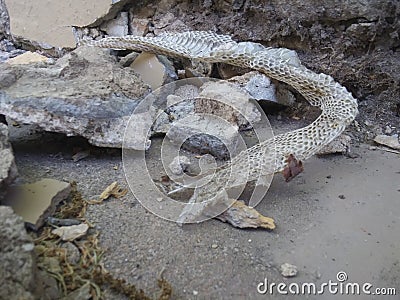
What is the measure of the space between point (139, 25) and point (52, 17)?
1.33 feet

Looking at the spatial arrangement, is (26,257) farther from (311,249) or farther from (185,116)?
(185,116)

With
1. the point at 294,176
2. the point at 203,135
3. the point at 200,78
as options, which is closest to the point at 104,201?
the point at 203,135

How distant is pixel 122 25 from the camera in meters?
2.03

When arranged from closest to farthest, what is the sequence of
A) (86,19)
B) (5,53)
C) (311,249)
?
(311,249) < (86,19) < (5,53)

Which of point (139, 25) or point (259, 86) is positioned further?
point (139, 25)

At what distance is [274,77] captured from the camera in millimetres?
1542

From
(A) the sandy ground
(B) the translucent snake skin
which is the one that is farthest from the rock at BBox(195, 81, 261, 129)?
(A) the sandy ground

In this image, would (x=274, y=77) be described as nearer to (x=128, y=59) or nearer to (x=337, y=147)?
(x=337, y=147)

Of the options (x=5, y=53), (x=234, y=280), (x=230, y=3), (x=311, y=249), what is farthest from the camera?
(x=5, y=53)

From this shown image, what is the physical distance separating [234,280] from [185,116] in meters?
0.65

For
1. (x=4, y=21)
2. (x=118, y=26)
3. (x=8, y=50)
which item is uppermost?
(x=118, y=26)

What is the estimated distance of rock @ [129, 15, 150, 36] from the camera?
6.56 feet

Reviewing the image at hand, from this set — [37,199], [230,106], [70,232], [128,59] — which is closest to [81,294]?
[70,232]

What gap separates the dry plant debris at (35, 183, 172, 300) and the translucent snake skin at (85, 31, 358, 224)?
30 centimetres
